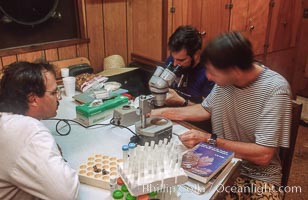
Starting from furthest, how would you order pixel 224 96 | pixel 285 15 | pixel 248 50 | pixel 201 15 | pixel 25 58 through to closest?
pixel 285 15, pixel 201 15, pixel 25 58, pixel 224 96, pixel 248 50

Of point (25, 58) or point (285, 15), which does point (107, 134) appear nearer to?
point (25, 58)

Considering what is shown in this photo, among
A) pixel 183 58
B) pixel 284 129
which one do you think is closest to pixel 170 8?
pixel 183 58

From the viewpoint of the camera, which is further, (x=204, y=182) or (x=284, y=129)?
(x=284, y=129)

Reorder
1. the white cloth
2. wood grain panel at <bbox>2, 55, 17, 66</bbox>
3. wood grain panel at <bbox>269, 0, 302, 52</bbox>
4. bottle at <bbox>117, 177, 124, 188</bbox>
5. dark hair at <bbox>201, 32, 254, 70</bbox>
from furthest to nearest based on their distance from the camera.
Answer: wood grain panel at <bbox>269, 0, 302, 52</bbox>, wood grain panel at <bbox>2, 55, 17, 66</bbox>, dark hair at <bbox>201, 32, 254, 70</bbox>, bottle at <bbox>117, 177, 124, 188</bbox>, the white cloth

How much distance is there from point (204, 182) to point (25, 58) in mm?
1945

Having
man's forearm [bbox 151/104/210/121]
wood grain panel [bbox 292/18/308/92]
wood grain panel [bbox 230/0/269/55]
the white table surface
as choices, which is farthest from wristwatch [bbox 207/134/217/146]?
wood grain panel [bbox 292/18/308/92]

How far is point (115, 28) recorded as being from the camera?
2.91 m

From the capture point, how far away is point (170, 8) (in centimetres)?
250

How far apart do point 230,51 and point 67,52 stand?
1.81 metres

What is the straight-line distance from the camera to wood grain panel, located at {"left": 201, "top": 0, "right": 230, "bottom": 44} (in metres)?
2.77

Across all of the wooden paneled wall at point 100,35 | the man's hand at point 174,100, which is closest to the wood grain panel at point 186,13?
the wooden paneled wall at point 100,35

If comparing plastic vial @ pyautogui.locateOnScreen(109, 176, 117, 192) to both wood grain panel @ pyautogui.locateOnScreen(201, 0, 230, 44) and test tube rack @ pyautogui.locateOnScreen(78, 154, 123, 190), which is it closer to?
test tube rack @ pyautogui.locateOnScreen(78, 154, 123, 190)

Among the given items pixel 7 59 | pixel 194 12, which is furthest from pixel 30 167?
pixel 194 12

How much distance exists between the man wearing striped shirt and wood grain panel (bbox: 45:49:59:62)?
1.64m
